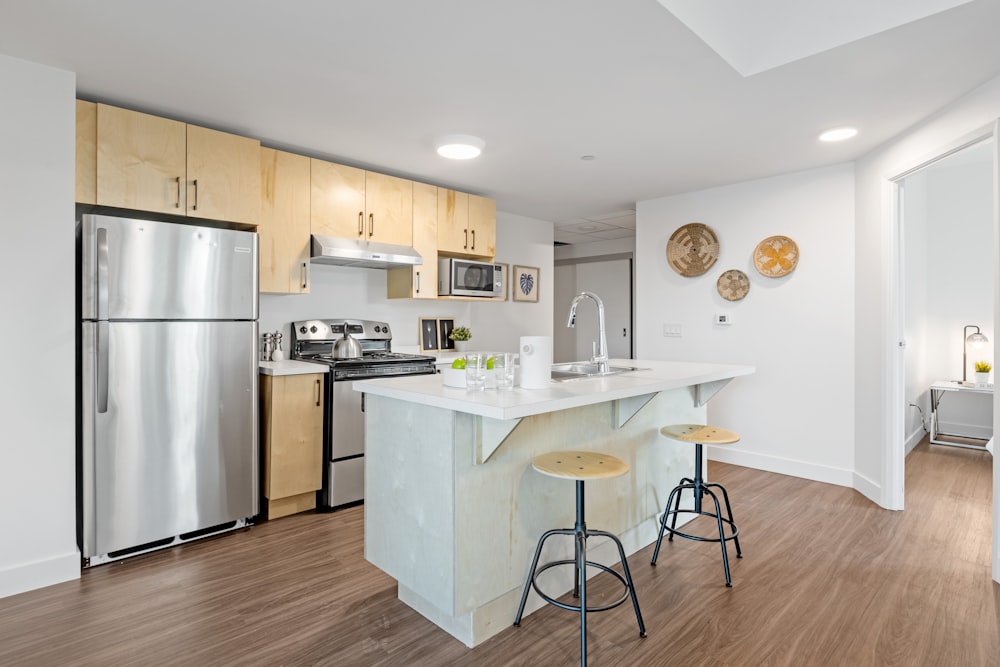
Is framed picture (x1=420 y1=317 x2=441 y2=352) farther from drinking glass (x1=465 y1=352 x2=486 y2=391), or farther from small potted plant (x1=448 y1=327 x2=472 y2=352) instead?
drinking glass (x1=465 y1=352 x2=486 y2=391)

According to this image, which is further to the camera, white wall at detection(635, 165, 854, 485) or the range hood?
white wall at detection(635, 165, 854, 485)

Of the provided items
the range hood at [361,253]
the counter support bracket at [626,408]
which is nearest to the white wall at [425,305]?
the range hood at [361,253]

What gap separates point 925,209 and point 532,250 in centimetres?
382

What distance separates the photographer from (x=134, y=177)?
106 inches

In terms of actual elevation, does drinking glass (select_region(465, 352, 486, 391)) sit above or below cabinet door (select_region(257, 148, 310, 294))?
below

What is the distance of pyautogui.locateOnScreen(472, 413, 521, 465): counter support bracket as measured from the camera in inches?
71.6

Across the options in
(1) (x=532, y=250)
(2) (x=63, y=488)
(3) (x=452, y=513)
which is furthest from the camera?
(1) (x=532, y=250)

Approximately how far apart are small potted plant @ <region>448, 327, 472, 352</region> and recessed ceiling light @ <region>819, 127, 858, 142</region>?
292 cm

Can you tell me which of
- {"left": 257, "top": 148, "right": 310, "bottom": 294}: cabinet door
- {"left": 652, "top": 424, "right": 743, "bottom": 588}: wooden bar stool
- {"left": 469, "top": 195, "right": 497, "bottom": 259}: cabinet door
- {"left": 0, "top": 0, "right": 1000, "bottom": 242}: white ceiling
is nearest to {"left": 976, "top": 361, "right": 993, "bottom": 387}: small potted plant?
{"left": 0, "top": 0, "right": 1000, "bottom": 242}: white ceiling

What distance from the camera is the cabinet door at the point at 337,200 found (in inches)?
138

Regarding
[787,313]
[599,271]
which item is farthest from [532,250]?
[787,313]

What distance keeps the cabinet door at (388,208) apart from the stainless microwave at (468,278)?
1.26 feet

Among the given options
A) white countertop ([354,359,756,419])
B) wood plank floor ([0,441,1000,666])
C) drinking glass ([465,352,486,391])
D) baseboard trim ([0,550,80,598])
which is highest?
drinking glass ([465,352,486,391])

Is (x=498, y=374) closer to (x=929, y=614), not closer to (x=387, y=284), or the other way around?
(x=929, y=614)
